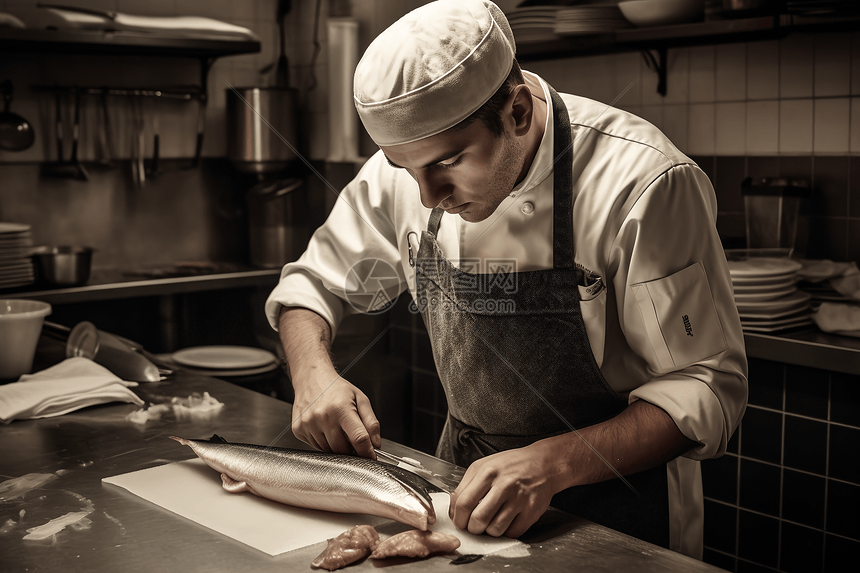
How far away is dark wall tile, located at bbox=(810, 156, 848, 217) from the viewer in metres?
2.74

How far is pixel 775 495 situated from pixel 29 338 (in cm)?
225

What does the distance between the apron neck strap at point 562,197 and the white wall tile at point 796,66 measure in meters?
1.64

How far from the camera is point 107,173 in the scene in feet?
13.7

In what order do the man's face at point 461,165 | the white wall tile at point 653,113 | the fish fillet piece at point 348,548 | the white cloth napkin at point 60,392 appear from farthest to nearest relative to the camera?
the white wall tile at point 653,113 → the white cloth napkin at point 60,392 → the man's face at point 461,165 → the fish fillet piece at point 348,548

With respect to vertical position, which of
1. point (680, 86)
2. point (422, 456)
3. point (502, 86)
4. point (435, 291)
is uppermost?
point (680, 86)

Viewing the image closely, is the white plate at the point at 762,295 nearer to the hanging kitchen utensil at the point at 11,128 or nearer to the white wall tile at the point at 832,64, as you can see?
the white wall tile at the point at 832,64

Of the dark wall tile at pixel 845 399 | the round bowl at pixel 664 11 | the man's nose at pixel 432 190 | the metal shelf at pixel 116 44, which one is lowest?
the dark wall tile at pixel 845 399

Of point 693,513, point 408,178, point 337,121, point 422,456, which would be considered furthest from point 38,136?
point 693,513

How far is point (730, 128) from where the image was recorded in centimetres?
302

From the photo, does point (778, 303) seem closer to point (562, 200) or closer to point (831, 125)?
point (831, 125)

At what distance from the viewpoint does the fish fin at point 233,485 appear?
142 cm

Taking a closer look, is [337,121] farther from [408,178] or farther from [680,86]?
[408,178]

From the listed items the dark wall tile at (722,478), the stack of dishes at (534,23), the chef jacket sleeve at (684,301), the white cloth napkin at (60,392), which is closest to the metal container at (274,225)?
the stack of dishes at (534,23)

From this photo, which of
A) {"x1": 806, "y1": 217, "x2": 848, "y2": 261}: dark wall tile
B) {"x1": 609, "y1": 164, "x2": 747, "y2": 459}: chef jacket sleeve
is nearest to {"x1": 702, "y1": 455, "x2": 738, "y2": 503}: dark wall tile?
{"x1": 806, "y1": 217, "x2": 848, "y2": 261}: dark wall tile
